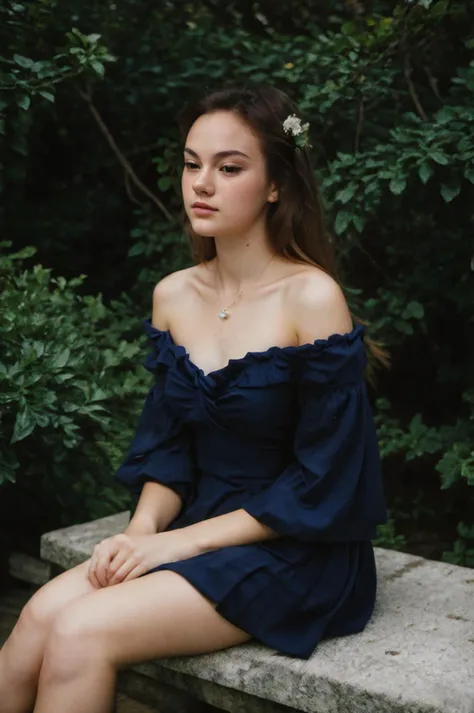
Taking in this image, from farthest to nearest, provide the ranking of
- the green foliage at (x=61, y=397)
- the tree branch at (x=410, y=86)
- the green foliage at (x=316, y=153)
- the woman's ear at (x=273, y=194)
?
1. the tree branch at (x=410, y=86)
2. the green foliage at (x=316, y=153)
3. the green foliage at (x=61, y=397)
4. the woman's ear at (x=273, y=194)

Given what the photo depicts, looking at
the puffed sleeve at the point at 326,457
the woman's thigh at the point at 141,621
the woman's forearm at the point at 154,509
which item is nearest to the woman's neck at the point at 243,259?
the puffed sleeve at the point at 326,457

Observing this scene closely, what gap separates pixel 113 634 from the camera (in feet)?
6.81

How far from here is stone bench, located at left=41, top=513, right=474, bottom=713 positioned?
2057 mm

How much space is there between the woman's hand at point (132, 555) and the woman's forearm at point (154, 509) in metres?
0.13

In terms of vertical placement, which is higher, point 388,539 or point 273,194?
point 273,194

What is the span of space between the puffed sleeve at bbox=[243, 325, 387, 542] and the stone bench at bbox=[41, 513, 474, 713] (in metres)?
0.28

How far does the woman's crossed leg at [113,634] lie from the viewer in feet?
6.69

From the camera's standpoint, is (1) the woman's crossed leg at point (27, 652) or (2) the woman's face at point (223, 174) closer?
(1) the woman's crossed leg at point (27, 652)

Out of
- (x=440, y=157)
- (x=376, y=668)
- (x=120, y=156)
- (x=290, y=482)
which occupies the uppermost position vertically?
(x=120, y=156)

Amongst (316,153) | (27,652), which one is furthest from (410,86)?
(27,652)

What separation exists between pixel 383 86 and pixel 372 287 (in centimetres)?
109

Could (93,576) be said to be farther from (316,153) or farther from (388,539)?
(316,153)

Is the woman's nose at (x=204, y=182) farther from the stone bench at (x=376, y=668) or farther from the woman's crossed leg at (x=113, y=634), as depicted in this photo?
the stone bench at (x=376, y=668)

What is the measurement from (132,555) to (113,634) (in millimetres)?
212
